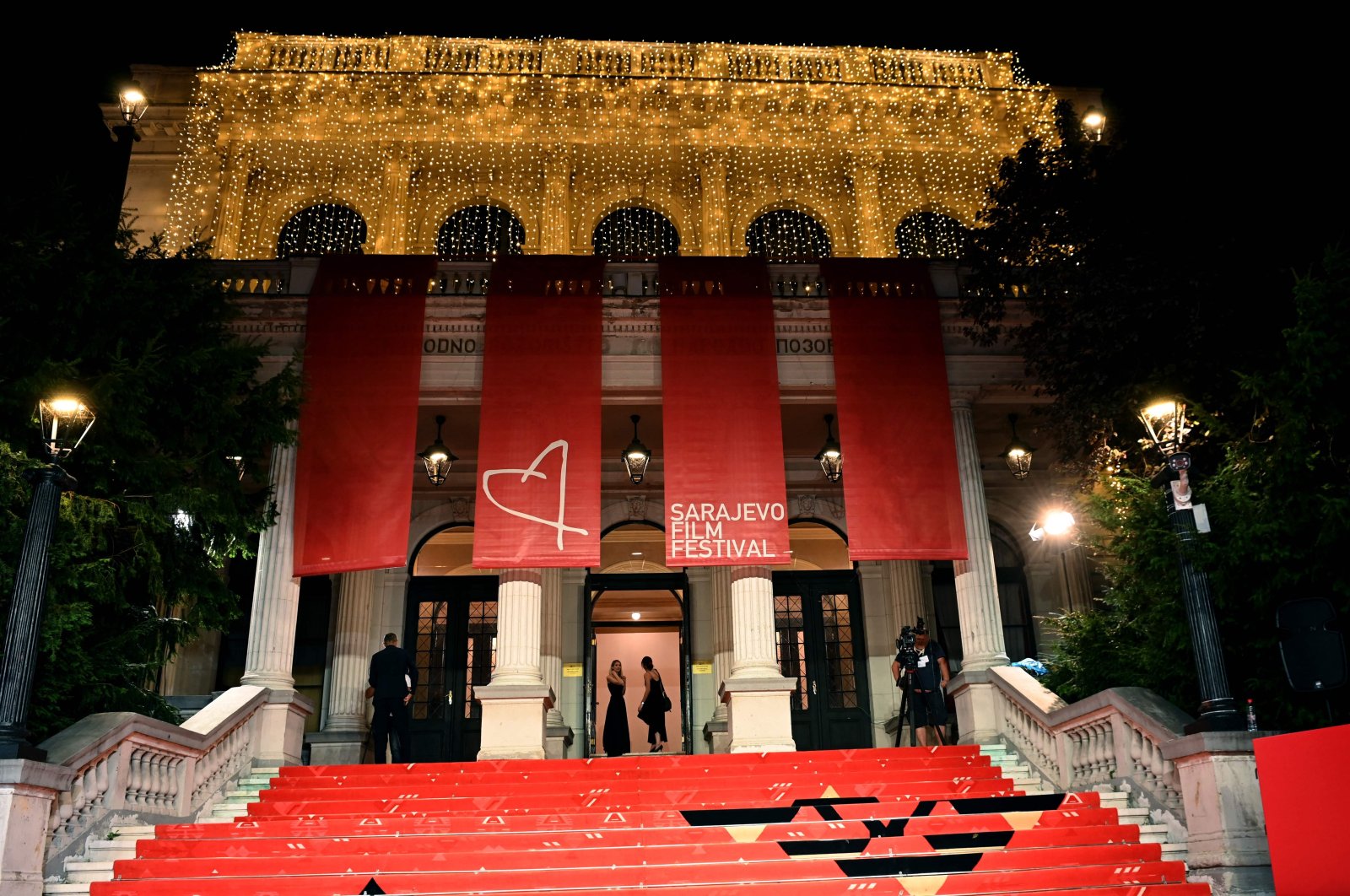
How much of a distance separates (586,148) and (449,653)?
9832 mm

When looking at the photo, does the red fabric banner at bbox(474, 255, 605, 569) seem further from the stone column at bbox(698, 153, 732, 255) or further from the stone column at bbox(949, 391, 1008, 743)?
the stone column at bbox(698, 153, 732, 255)

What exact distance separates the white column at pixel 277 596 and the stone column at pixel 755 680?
17.8 feet

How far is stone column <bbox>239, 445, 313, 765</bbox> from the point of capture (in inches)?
480

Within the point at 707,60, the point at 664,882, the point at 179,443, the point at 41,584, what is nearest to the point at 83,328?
the point at 179,443

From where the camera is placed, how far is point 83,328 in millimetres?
10914

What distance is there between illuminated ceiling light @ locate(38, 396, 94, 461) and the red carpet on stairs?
10.8 ft

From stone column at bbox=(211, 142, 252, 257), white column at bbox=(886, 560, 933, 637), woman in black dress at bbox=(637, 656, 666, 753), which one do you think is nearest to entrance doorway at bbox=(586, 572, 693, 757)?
woman in black dress at bbox=(637, 656, 666, 753)

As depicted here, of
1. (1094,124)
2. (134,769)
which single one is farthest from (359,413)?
(1094,124)

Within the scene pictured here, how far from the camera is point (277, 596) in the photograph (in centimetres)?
1313

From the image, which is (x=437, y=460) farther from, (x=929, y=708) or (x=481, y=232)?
(x=929, y=708)

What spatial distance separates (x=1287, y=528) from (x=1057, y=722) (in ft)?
10.5

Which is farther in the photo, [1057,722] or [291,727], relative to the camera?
[291,727]

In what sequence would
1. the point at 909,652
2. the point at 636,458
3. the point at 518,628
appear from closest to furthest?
the point at 909,652
the point at 518,628
the point at 636,458

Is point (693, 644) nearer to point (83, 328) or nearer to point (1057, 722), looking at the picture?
point (1057, 722)
